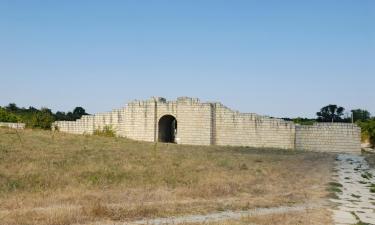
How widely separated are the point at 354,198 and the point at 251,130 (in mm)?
19573

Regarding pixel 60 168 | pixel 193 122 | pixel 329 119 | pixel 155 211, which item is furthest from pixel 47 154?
pixel 329 119

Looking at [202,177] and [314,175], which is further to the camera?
[314,175]

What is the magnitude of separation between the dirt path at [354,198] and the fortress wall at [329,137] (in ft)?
39.9

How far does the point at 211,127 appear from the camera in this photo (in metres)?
30.3

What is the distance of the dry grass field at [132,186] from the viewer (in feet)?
22.9

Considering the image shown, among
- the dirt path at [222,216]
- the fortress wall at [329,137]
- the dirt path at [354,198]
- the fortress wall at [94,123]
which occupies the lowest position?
the dirt path at [354,198]

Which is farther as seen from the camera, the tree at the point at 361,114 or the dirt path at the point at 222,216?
the tree at the point at 361,114

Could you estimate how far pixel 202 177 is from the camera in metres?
11.4

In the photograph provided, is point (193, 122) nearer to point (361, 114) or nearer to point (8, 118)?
point (8, 118)

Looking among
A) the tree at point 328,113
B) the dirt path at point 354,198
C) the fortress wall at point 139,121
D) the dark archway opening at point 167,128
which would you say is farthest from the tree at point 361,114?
the dirt path at point 354,198

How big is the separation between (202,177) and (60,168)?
3422 millimetres

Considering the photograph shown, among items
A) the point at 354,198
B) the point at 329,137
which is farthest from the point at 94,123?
the point at 354,198

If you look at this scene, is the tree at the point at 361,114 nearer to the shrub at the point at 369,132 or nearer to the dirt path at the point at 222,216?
the shrub at the point at 369,132

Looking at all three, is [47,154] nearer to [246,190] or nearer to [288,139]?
[246,190]
